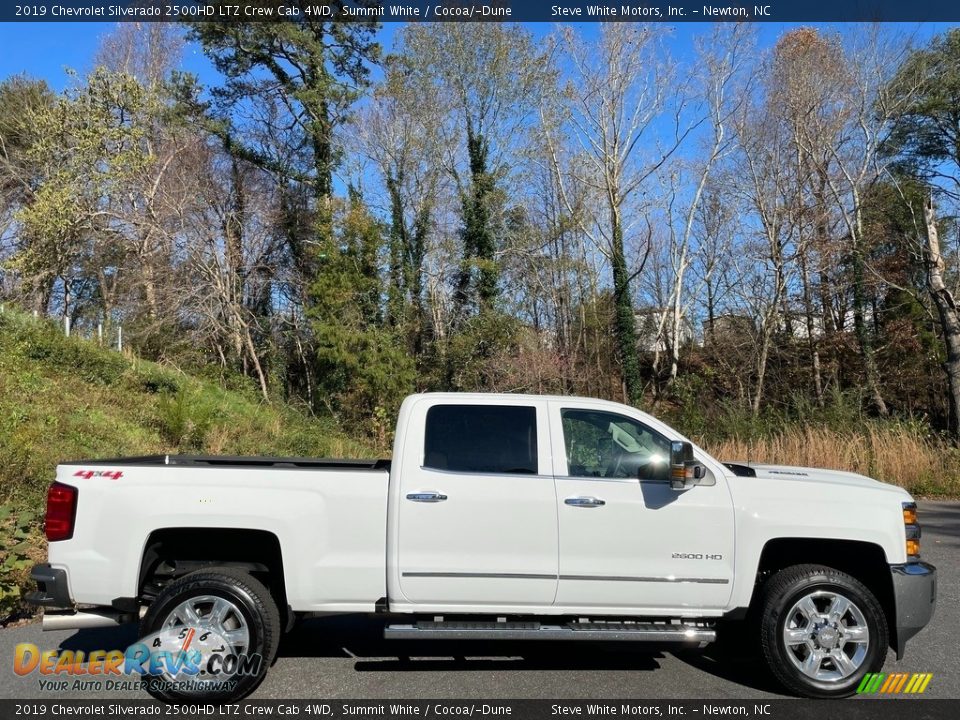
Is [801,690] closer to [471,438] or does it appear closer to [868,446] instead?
[471,438]

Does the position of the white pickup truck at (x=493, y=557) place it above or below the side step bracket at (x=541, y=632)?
above

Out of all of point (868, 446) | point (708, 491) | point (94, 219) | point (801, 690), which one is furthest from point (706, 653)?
point (94, 219)

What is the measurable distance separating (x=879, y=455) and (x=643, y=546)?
11.1m

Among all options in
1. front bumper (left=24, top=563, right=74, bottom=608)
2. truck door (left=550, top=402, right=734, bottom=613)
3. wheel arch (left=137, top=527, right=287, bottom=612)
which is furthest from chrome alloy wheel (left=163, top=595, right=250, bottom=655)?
truck door (left=550, top=402, right=734, bottom=613)

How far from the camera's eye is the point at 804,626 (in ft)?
15.2

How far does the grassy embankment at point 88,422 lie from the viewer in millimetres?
8617

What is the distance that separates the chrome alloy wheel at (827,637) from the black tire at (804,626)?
0.01 meters

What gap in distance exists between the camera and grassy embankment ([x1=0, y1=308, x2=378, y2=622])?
8.62 meters

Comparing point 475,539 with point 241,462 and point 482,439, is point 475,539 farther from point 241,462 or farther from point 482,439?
point 241,462

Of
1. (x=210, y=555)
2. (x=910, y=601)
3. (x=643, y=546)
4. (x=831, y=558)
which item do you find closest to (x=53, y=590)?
(x=210, y=555)

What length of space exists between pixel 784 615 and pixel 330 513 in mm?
3010

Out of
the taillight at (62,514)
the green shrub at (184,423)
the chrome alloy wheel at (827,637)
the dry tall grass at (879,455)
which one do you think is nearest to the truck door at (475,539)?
the chrome alloy wheel at (827,637)

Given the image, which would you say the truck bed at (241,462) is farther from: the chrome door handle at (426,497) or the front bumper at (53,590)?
the front bumper at (53,590)

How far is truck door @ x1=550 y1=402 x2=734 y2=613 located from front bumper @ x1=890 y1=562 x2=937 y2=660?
105 centimetres
